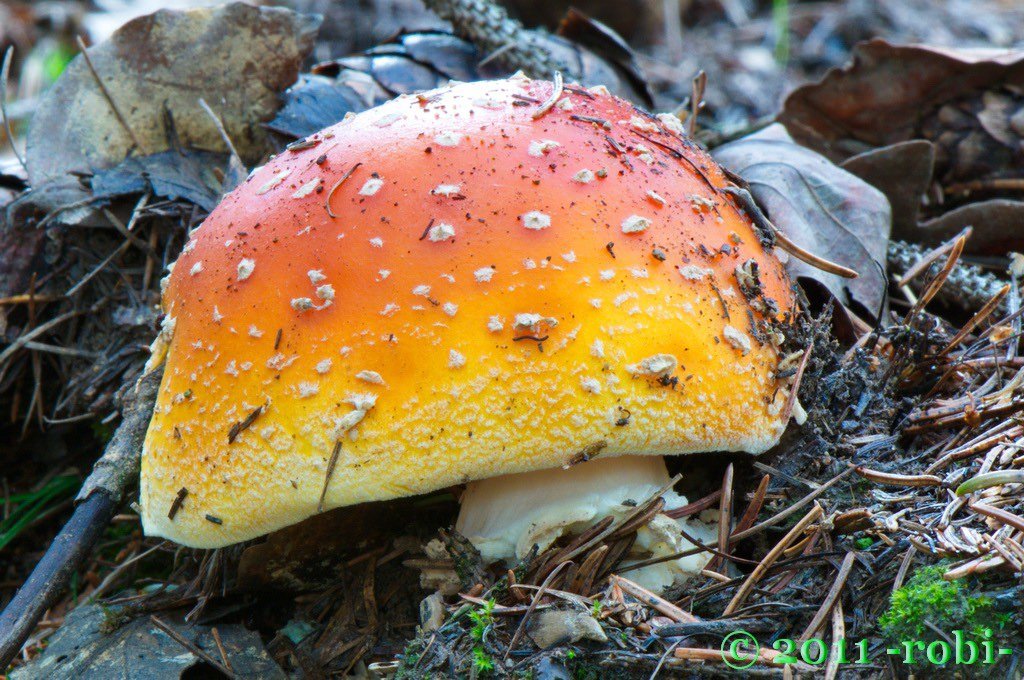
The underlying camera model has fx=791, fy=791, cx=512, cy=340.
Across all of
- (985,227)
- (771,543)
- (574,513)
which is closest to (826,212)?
(985,227)

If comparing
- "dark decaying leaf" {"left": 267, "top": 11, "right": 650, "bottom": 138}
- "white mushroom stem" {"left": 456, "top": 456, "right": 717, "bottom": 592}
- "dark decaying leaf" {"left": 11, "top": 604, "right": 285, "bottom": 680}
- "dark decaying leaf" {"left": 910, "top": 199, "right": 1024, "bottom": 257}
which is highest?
"dark decaying leaf" {"left": 267, "top": 11, "right": 650, "bottom": 138}

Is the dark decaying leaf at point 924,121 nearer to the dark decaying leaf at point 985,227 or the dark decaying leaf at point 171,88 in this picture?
the dark decaying leaf at point 985,227

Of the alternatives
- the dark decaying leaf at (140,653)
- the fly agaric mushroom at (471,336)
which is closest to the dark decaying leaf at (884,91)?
the fly agaric mushroom at (471,336)

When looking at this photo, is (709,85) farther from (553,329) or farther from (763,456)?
(553,329)

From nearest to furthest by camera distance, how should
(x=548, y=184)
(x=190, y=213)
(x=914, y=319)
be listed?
(x=548, y=184) → (x=914, y=319) → (x=190, y=213)

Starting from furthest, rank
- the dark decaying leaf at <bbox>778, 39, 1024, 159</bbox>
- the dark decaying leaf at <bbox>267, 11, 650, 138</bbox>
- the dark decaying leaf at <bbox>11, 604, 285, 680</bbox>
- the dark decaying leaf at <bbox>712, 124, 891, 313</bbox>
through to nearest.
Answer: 1. the dark decaying leaf at <bbox>778, 39, 1024, 159</bbox>
2. the dark decaying leaf at <bbox>267, 11, 650, 138</bbox>
3. the dark decaying leaf at <bbox>712, 124, 891, 313</bbox>
4. the dark decaying leaf at <bbox>11, 604, 285, 680</bbox>

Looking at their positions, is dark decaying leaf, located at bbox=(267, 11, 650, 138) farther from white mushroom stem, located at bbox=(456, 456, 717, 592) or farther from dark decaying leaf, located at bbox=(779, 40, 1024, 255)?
white mushroom stem, located at bbox=(456, 456, 717, 592)

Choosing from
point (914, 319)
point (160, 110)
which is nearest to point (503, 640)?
point (914, 319)

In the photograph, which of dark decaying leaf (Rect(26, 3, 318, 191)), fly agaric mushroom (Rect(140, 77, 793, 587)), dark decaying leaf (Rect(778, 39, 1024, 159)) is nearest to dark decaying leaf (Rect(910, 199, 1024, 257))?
dark decaying leaf (Rect(778, 39, 1024, 159))
